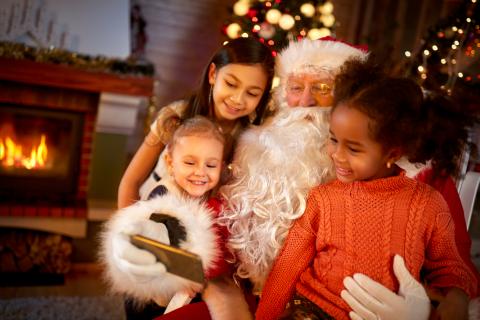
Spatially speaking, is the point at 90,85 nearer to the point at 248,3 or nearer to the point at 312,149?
the point at 248,3

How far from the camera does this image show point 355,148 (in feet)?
3.48

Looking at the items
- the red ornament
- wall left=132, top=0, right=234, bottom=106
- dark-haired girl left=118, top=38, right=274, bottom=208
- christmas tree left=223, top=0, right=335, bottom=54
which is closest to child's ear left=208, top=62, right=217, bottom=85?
dark-haired girl left=118, top=38, right=274, bottom=208

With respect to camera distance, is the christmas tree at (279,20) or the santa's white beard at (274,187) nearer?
the santa's white beard at (274,187)

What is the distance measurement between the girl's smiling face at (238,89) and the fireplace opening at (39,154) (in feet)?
5.44

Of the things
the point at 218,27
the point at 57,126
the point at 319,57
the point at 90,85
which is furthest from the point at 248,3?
the point at 319,57

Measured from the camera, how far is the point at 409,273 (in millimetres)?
997

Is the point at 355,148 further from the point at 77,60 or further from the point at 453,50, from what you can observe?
the point at 453,50

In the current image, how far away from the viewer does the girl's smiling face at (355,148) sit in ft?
3.43

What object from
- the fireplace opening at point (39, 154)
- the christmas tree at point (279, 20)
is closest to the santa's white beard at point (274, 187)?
the fireplace opening at point (39, 154)

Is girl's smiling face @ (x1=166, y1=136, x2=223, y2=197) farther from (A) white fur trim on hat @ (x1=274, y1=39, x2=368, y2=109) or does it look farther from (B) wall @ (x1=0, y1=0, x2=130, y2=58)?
(B) wall @ (x1=0, y1=0, x2=130, y2=58)

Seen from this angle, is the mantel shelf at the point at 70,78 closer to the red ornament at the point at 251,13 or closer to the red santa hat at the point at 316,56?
the red ornament at the point at 251,13

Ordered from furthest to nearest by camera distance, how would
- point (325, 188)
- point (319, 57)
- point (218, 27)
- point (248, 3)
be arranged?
1. point (218, 27)
2. point (248, 3)
3. point (319, 57)
4. point (325, 188)

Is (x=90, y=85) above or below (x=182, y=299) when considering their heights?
above

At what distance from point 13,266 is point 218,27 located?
2.91 meters
